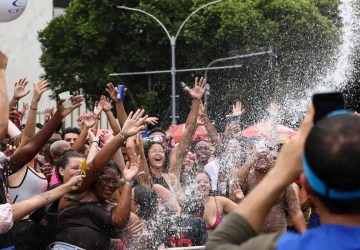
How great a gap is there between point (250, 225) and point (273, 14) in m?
48.9

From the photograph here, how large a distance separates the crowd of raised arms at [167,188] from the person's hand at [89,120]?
1 cm

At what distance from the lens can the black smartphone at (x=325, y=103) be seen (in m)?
2.64

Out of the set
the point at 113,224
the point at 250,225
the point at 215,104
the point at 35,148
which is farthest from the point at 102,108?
the point at 215,104

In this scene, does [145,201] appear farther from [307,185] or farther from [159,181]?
[307,185]

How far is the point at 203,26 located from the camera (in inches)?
1959

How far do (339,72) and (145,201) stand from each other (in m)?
14.7

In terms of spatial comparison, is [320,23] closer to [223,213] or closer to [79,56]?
[79,56]

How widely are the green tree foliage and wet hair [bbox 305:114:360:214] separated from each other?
146 feet

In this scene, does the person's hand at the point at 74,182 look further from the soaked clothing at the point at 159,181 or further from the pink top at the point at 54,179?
the soaked clothing at the point at 159,181

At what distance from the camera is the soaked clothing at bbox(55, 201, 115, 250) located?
6285 millimetres

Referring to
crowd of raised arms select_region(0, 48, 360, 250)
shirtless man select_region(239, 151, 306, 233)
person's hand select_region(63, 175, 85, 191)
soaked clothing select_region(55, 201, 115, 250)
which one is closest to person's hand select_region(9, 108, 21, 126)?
crowd of raised arms select_region(0, 48, 360, 250)

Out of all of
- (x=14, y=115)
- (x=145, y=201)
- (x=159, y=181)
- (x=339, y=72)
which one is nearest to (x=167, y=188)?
(x=159, y=181)

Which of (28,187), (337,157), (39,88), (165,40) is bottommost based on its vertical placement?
(165,40)

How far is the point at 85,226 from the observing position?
6.31 metres
